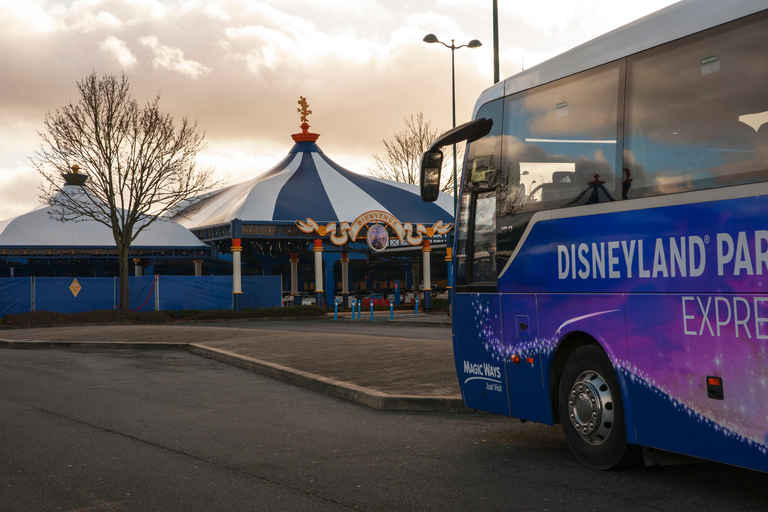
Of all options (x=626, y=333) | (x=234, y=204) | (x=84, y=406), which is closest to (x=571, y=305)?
(x=626, y=333)

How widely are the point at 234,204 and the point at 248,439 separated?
40.7 metres

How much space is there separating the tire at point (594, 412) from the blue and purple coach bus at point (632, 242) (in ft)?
0.04

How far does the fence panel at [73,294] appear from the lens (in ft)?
112

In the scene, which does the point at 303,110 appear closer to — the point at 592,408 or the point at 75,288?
the point at 75,288

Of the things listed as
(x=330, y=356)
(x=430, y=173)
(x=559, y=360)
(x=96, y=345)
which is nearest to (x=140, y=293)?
(x=96, y=345)

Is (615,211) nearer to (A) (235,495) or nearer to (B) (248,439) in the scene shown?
(A) (235,495)

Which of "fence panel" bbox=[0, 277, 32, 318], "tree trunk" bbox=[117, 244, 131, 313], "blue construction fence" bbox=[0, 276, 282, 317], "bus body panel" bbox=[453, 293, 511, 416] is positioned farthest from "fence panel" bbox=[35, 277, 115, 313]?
"bus body panel" bbox=[453, 293, 511, 416]

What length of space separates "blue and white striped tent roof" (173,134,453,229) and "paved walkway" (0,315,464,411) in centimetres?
2140

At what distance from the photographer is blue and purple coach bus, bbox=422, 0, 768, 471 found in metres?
4.96

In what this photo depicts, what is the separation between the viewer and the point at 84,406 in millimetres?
9828

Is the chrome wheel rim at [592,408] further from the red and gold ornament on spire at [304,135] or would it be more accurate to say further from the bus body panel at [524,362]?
the red and gold ornament on spire at [304,135]

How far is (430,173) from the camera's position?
827 centimetres

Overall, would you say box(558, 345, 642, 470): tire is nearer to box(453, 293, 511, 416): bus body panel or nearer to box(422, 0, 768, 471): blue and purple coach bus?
box(422, 0, 768, 471): blue and purple coach bus

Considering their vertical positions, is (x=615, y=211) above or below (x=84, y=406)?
above
